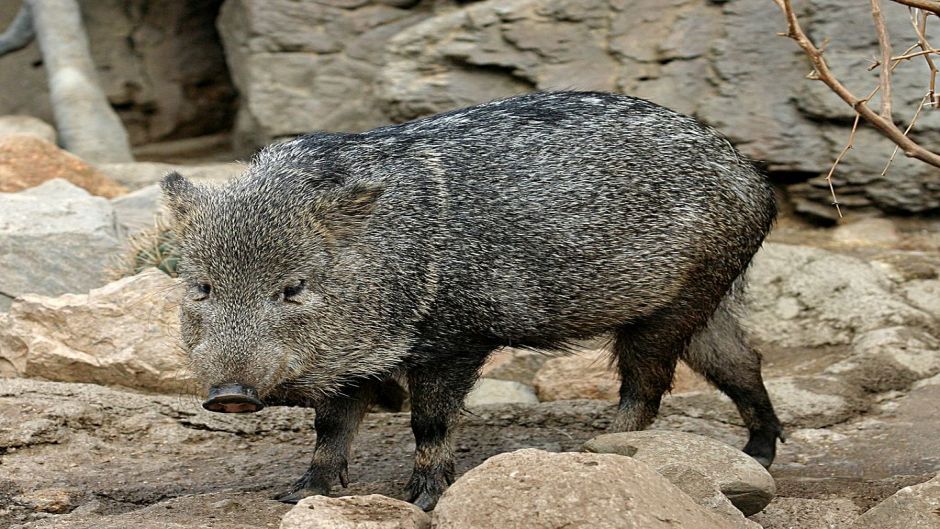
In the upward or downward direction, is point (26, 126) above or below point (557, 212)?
below

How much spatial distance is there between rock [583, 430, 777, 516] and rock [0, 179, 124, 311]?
11.9ft

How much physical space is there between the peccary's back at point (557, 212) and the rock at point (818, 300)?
2262 millimetres

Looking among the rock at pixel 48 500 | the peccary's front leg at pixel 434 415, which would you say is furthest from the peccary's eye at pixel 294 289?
the rock at pixel 48 500

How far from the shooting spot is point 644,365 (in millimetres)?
5383

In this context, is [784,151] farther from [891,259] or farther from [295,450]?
[295,450]

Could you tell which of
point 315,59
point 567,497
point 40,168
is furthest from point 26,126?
point 567,497

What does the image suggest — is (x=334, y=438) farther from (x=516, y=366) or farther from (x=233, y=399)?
(x=516, y=366)

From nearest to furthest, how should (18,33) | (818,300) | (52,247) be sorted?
(52,247)
(818,300)
(18,33)

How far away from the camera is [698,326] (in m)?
5.36

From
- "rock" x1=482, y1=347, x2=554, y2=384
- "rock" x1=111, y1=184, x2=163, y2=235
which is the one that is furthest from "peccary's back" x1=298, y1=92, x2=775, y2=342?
"rock" x1=111, y1=184, x2=163, y2=235

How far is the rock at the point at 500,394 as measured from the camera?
683 cm

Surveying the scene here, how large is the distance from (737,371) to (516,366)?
1907 mm

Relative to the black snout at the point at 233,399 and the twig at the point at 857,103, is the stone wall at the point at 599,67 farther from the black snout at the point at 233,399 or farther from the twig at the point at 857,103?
the black snout at the point at 233,399

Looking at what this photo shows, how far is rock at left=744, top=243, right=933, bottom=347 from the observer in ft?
23.9
